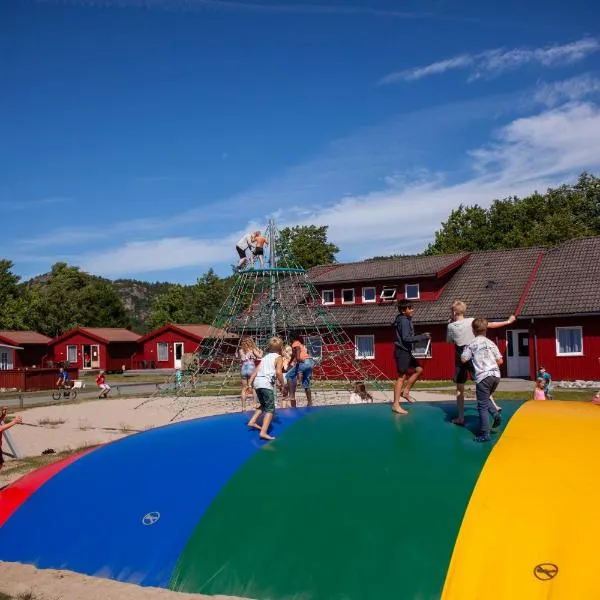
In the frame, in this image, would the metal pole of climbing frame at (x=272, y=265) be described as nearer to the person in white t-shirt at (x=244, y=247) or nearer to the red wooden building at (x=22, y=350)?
the person in white t-shirt at (x=244, y=247)

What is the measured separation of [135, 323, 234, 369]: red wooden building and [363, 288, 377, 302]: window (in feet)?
53.9

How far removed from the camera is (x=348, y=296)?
133 feet

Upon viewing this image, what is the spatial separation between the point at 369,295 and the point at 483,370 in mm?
31819

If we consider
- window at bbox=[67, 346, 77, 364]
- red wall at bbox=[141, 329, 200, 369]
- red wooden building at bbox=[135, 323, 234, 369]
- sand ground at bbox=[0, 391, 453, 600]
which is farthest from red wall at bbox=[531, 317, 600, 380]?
window at bbox=[67, 346, 77, 364]

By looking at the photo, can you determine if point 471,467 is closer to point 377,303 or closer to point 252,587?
point 252,587

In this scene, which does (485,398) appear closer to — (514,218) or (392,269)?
(392,269)

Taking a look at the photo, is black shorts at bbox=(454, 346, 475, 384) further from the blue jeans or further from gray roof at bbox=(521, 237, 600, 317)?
gray roof at bbox=(521, 237, 600, 317)

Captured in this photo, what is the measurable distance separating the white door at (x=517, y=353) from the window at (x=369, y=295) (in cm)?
850

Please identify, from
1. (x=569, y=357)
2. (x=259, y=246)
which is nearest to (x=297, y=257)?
(x=569, y=357)

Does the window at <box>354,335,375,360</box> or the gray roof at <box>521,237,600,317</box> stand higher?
the gray roof at <box>521,237,600,317</box>

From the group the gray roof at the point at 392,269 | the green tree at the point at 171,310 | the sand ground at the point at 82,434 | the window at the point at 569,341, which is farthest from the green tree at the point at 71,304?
the window at the point at 569,341

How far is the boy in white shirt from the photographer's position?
7.88m

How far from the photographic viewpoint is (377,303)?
3903cm

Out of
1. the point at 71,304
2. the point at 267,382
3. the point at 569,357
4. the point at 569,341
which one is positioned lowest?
the point at 569,357
